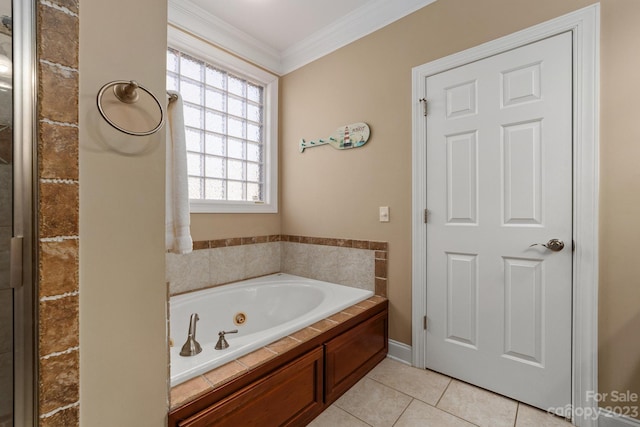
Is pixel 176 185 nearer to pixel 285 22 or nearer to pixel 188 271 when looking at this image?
pixel 188 271

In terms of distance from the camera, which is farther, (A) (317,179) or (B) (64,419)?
(A) (317,179)

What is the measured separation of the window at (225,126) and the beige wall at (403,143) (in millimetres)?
195

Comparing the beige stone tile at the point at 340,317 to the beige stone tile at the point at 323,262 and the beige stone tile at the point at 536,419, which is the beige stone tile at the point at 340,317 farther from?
the beige stone tile at the point at 536,419

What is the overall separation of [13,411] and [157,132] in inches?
33.4

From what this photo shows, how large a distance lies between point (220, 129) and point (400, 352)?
7.84 feet

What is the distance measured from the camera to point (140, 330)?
0.92 meters

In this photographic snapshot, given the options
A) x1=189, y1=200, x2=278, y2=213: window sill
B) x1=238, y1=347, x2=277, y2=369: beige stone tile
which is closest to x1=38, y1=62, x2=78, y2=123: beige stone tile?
x1=238, y1=347, x2=277, y2=369: beige stone tile

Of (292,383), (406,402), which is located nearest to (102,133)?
(292,383)

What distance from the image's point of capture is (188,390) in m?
1.08

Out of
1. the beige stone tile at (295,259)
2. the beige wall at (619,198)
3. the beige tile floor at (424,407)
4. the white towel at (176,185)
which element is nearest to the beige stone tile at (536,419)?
the beige tile floor at (424,407)

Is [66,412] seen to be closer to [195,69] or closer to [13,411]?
[13,411]

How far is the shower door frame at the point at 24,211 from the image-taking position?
2.35 ft

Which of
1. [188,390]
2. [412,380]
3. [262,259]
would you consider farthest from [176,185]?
[412,380]

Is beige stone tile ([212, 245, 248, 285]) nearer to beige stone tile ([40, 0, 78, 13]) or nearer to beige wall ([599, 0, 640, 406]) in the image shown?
beige stone tile ([40, 0, 78, 13])
